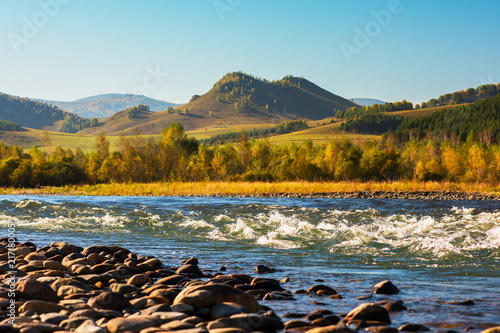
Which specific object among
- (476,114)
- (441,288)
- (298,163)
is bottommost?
(441,288)

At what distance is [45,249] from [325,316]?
10.2 meters

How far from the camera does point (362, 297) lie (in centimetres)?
933

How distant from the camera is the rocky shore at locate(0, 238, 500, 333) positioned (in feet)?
22.5

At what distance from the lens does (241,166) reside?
3851 inches

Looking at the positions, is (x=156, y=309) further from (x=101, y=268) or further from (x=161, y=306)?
(x=101, y=268)

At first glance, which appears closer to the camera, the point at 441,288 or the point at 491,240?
the point at 441,288

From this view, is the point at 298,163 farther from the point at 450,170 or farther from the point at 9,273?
the point at 9,273

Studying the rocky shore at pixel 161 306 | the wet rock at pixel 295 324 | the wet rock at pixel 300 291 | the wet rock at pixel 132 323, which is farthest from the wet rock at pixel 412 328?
the wet rock at pixel 132 323

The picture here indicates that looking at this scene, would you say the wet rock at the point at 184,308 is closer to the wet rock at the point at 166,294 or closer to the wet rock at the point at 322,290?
the wet rock at the point at 166,294

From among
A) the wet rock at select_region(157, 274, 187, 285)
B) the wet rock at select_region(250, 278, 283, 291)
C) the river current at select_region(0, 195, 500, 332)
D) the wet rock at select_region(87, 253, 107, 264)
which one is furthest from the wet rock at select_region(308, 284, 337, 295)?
the wet rock at select_region(87, 253, 107, 264)

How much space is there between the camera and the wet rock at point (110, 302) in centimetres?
804

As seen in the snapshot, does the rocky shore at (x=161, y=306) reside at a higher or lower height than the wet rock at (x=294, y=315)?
higher

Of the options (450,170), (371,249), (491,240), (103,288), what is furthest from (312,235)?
(450,170)

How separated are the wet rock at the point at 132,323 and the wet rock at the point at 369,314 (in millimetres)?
3143
